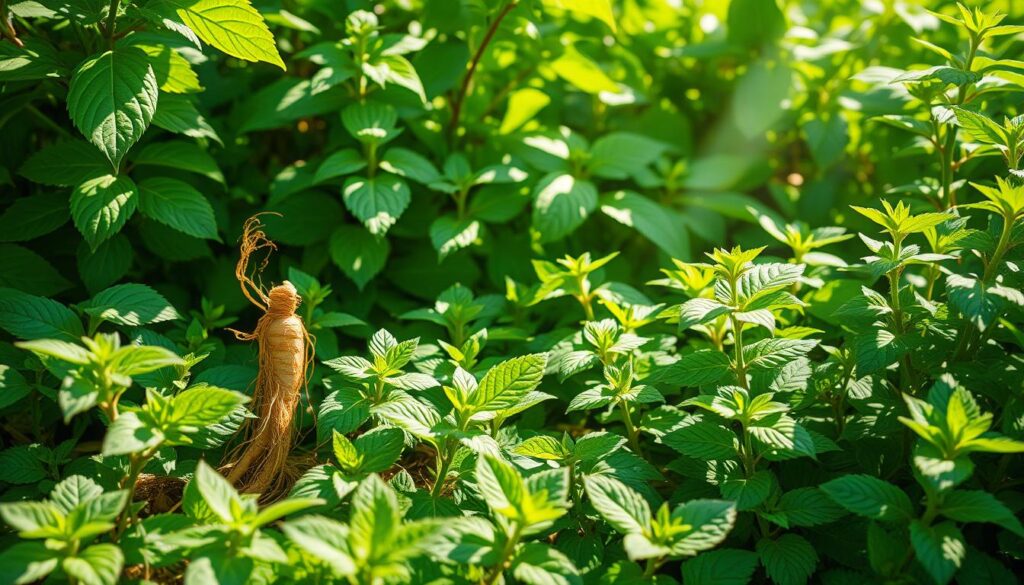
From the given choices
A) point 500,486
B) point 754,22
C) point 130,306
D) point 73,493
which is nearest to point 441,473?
point 500,486

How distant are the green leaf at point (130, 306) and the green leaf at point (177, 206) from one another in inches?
8.0

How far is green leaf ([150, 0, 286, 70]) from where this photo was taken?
5.25 ft

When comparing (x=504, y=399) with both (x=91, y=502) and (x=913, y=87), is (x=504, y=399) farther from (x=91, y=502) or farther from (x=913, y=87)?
(x=913, y=87)

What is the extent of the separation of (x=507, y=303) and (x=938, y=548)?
3.86 ft

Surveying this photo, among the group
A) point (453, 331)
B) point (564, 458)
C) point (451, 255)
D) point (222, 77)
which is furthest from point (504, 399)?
point (222, 77)

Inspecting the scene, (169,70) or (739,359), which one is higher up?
(169,70)

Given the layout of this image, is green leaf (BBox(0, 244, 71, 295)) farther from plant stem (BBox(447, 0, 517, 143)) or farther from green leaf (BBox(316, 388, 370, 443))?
plant stem (BBox(447, 0, 517, 143))

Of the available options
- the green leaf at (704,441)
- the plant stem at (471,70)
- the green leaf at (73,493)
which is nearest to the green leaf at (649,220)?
the plant stem at (471,70)

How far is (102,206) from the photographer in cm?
166

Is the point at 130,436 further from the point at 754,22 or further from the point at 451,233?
the point at 754,22

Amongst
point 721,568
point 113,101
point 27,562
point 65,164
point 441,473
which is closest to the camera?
point 27,562

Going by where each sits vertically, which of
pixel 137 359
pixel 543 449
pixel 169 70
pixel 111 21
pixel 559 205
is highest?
pixel 111 21

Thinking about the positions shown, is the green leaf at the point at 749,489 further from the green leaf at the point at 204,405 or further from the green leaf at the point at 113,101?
the green leaf at the point at 113,101

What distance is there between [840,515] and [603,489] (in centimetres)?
43
